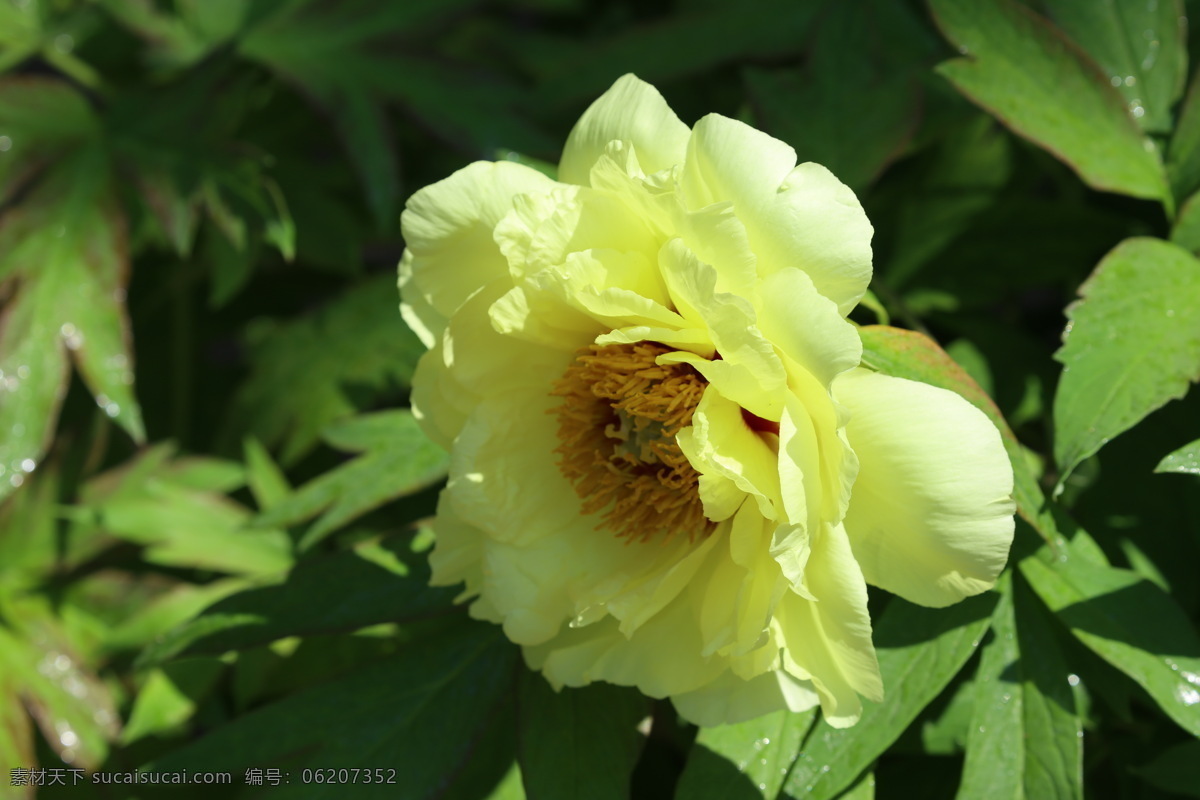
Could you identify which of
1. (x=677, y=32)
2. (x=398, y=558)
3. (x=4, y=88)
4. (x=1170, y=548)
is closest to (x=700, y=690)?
(x=398, y=558)

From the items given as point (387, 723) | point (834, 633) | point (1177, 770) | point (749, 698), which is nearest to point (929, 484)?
point (834, 633)

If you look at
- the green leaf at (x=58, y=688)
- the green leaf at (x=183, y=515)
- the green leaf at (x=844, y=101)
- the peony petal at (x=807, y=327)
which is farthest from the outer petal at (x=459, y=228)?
the green leaf at (x=58, y=688)

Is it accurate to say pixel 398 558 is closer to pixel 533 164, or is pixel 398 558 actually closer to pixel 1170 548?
pixel 533 164

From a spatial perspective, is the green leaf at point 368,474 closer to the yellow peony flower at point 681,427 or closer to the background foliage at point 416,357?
the background foliage at point 416,357

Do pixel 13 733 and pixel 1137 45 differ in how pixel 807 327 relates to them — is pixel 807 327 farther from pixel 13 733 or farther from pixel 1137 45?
pixel 13 733

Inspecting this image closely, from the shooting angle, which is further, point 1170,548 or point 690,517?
point 1170,548
